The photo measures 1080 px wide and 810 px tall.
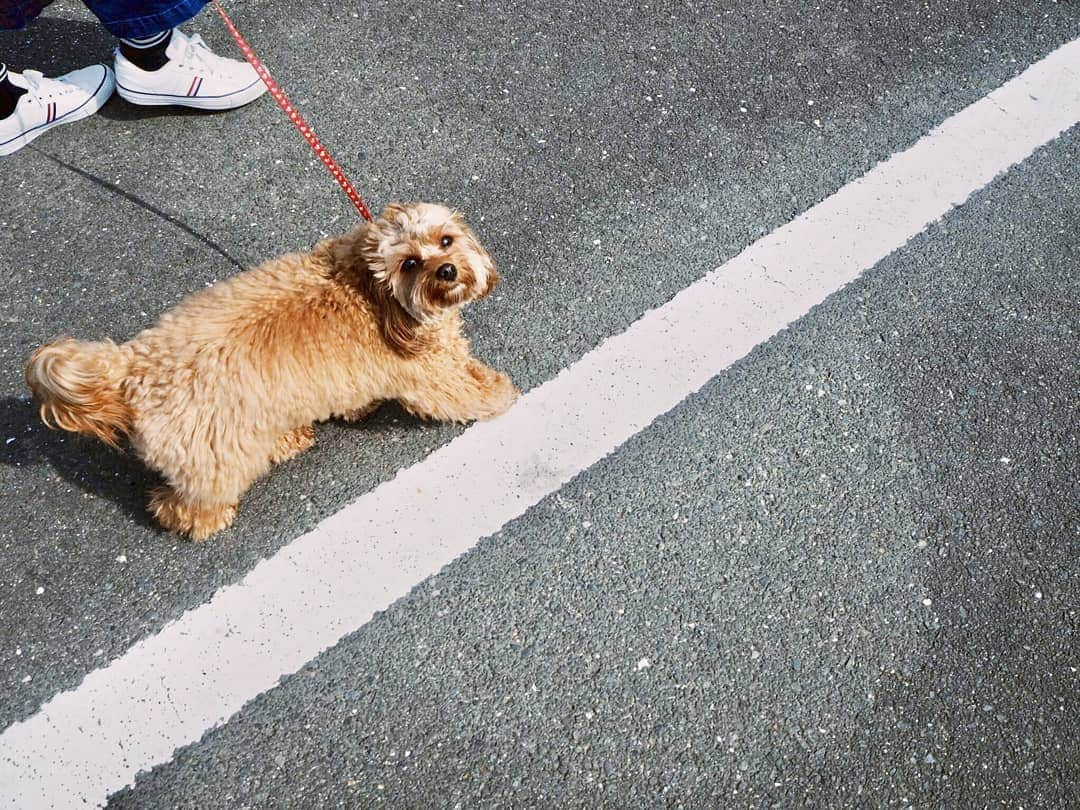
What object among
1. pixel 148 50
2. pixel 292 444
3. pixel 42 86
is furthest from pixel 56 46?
pixel 292 444

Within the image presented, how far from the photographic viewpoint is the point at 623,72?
4.21 metres

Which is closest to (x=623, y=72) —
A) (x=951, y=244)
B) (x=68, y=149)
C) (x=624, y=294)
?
(x=624, y=294)

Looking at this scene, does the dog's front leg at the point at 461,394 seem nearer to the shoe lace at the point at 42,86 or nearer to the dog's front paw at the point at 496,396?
the dog's front paw at the point at 496,396

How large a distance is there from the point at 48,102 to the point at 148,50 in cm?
50

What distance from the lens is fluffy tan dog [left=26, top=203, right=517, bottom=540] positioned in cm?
244

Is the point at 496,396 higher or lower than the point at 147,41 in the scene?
lower

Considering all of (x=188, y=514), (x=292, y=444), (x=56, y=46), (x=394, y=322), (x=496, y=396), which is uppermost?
(x=56, y=46)

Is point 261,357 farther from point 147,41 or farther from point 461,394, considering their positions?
point 147,41

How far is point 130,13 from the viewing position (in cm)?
351

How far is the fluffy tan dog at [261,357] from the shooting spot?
2439 millimetres

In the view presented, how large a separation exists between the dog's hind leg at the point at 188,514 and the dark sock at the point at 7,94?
205cm

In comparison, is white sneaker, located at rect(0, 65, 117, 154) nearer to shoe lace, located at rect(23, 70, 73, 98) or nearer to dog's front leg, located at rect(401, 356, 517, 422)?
shoe lace, located at rect(23, 70, 73, 98)

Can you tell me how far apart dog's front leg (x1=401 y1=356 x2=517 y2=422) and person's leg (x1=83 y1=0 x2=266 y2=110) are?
1879 millimetres

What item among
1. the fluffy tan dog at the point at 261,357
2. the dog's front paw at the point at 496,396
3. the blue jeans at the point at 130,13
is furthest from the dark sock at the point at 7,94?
the dog's front paw at the point at 496,396
